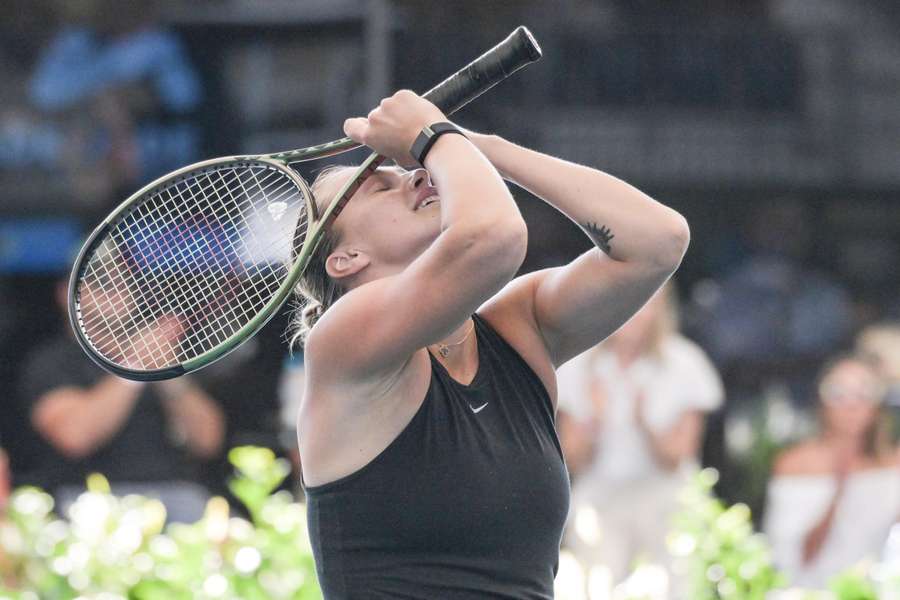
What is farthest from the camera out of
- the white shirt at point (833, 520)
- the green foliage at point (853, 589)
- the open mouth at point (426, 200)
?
the white shirt at point (833, 520)

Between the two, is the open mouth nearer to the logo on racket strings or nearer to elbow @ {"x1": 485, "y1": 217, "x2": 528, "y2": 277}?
elbow @ {"x1": 485, "y1": 217, "x2": 528, "y2": 277}

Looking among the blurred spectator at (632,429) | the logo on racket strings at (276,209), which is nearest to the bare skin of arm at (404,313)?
the logo on racket strings at (276,209)

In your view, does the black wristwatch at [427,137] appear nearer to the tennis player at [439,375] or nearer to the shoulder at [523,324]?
the tennis player at [439,375]

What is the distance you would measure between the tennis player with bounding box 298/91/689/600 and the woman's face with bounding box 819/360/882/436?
131 inches

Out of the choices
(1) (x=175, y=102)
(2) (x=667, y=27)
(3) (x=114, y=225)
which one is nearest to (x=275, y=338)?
(1) (x=175, y=102)

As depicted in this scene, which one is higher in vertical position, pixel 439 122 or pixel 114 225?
pixel 439 122

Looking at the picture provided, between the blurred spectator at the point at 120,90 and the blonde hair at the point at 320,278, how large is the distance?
3150 mm

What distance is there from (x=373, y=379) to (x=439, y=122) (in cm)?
38

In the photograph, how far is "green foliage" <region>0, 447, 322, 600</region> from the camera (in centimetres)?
337

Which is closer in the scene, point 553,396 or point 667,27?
point 553,396

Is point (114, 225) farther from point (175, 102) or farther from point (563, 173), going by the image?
point (175, 102)

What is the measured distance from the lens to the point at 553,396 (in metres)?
2.28

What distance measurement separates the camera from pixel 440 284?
199 centimetres

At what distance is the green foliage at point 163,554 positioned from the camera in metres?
3.37
